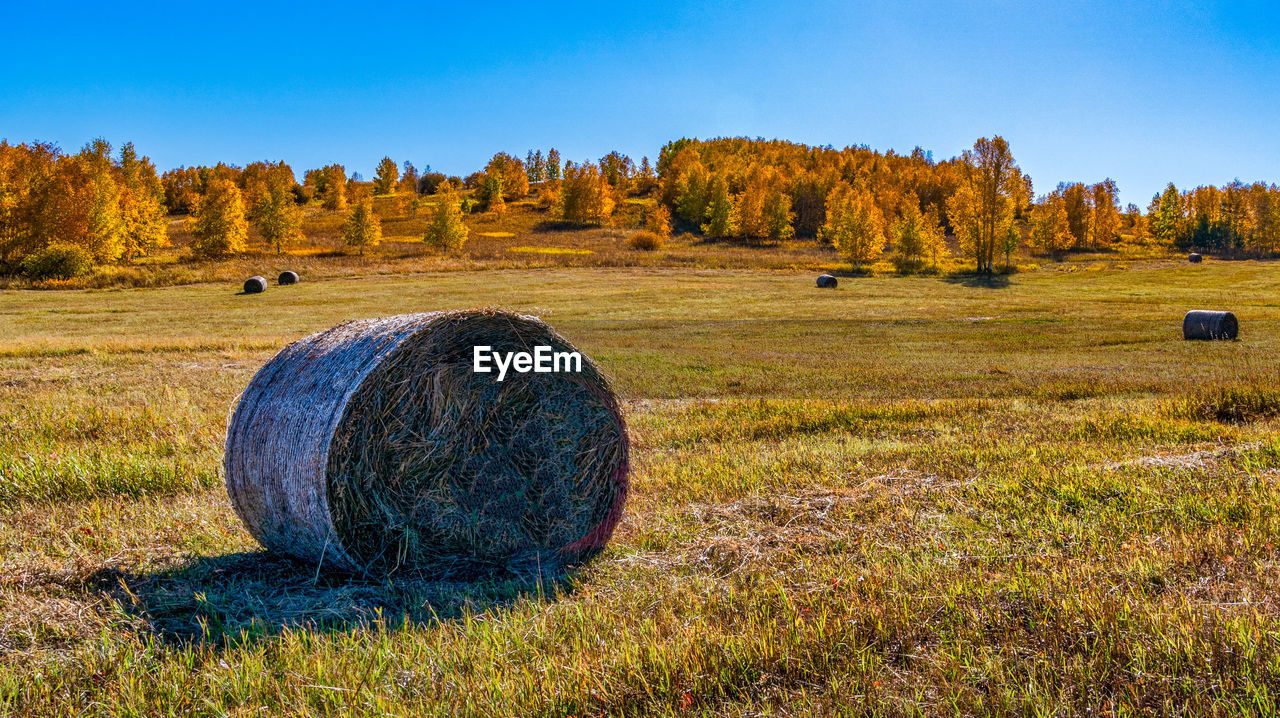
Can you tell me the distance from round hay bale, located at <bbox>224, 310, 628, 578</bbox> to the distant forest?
5565 cm

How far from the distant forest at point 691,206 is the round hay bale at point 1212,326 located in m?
42.8

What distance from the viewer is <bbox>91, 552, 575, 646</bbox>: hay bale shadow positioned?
4.36 meters

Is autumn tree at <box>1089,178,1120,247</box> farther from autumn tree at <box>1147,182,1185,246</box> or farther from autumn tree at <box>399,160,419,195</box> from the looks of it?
autumn tree at <box>399,160,419,195</box>

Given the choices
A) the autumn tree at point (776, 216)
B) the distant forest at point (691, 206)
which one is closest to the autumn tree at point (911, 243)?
the distant forest at point (691, 206)

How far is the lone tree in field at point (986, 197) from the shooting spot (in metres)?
62.6

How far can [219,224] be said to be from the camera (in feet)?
224

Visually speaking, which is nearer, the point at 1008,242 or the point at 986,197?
the point at 986,197

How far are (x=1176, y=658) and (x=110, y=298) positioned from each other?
48778mm

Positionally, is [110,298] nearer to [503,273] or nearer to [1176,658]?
[503,273]

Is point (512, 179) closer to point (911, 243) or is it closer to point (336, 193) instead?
point (336, 193)

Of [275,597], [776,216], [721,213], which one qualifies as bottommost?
[275,597]

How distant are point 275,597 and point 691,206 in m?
121

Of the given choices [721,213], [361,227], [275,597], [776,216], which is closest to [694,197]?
[721,213]

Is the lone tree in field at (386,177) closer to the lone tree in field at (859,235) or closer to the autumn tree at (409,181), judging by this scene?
the autumn tree at (409,181)
